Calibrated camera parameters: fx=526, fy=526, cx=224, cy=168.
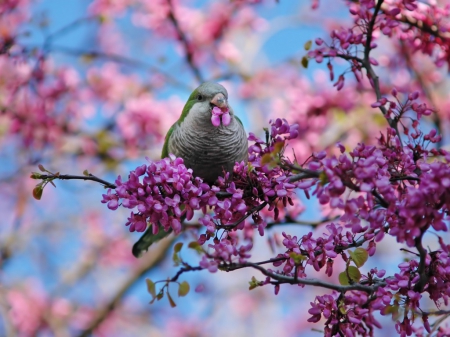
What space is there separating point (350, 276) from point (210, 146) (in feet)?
3.38

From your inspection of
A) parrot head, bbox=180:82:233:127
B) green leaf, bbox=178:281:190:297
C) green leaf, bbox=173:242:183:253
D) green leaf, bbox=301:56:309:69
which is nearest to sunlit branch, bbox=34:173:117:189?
green leaf, bbox=173:242:183:253

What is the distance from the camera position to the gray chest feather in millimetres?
2518

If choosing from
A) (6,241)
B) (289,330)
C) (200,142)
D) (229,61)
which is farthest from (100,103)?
(289,330)

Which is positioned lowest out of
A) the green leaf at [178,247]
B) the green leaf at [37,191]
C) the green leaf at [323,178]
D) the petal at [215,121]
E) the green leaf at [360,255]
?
the green leaf at [360,255]

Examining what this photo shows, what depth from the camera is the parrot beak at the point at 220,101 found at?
2387 mm

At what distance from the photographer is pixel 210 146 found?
2.52 metres

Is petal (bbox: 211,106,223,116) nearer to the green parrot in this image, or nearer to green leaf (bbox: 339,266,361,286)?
the green parrot

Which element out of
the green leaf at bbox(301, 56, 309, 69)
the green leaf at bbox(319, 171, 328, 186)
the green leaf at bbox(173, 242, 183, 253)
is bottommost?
the green leaf at bbox(319, 171, 328, 186)

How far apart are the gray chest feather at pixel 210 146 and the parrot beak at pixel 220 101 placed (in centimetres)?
13

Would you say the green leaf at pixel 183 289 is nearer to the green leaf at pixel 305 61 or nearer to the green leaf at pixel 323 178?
the green leaf at pixel 323 178

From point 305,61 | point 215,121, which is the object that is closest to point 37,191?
point 215,121

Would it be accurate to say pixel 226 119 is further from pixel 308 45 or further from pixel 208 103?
pixel 308 45

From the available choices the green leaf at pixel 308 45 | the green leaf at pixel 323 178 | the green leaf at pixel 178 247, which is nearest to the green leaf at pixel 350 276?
the green leaf at pixel 323 178

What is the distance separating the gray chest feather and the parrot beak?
0.13 m
